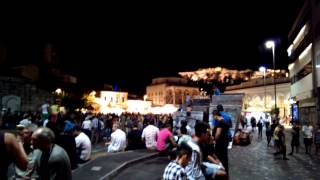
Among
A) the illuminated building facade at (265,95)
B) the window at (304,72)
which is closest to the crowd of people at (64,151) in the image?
the window at (304,72)

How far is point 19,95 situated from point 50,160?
3634cm

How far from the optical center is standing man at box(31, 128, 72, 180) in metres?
4.59

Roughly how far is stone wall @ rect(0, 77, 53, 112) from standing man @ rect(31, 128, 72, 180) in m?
32.8

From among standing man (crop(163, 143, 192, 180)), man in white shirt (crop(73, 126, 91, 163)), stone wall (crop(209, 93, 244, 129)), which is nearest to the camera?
standing man (crop(163, 143, 192, 180))

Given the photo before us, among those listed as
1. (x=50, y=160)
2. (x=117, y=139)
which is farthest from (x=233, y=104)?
(x=50, y=160)

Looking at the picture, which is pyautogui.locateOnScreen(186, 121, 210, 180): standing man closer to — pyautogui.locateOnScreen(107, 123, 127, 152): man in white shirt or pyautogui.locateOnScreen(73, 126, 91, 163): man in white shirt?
pyautogui.locateOnScreen(73, 126, 91, 163): man in white shirt

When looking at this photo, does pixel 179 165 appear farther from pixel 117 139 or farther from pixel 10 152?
pixel 117 139

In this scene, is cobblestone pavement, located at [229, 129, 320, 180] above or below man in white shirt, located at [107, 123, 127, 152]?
below

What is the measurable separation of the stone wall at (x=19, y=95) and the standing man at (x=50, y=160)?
107 feet

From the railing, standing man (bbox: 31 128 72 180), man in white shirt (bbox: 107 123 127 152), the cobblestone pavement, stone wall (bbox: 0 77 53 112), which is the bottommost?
the cobblestone pavement

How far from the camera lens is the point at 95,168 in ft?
36.7

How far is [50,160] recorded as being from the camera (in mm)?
4668

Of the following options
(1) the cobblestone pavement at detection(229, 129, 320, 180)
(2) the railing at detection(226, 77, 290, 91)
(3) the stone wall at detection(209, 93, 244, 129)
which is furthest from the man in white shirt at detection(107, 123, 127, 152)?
(2) the railing at detection(226, 77, 290, 91)

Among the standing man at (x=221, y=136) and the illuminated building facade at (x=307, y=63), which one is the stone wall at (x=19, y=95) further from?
the standing man at (x=221, y=136)
